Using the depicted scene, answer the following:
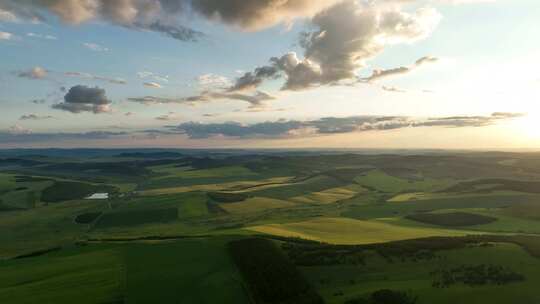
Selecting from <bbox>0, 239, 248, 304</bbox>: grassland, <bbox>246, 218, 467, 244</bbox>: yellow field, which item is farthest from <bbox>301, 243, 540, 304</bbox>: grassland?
<bbox>246, 218, 467, 244</bbox>: yellow field

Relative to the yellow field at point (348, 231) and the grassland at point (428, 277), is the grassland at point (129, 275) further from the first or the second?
the yellow field at point (348, 231)

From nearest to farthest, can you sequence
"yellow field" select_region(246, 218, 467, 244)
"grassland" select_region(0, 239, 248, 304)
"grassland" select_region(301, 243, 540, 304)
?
"grassland" select_region(301, 243, 540, 304), "grassland" select_region(0, 239, 248, 304), "yellow field" select_region(246, 218, 467, 244)

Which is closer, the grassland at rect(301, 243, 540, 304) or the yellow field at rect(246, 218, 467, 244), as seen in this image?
the grassland at rect(301, 243, 540, 304)

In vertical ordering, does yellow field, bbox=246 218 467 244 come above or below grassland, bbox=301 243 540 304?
below

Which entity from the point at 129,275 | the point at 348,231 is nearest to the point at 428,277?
the point at 348,231

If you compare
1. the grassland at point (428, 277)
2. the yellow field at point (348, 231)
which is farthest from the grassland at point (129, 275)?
the yellow field at point (348, 231)

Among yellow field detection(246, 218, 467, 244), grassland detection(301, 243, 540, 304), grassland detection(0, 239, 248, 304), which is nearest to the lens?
grassland detection(301, 243, 540, 304)

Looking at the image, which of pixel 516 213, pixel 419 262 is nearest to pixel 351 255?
pixel 419 262

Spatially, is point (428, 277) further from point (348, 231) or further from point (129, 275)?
point (129, 275)

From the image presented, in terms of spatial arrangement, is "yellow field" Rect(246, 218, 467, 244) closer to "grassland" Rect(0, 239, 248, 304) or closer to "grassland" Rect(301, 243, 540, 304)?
"grassland" Rect(301, 243, 540, 304)

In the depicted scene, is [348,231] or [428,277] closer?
[428,277]

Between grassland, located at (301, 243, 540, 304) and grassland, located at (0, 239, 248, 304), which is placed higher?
grassland, located at (301, 243, 540, 304)
